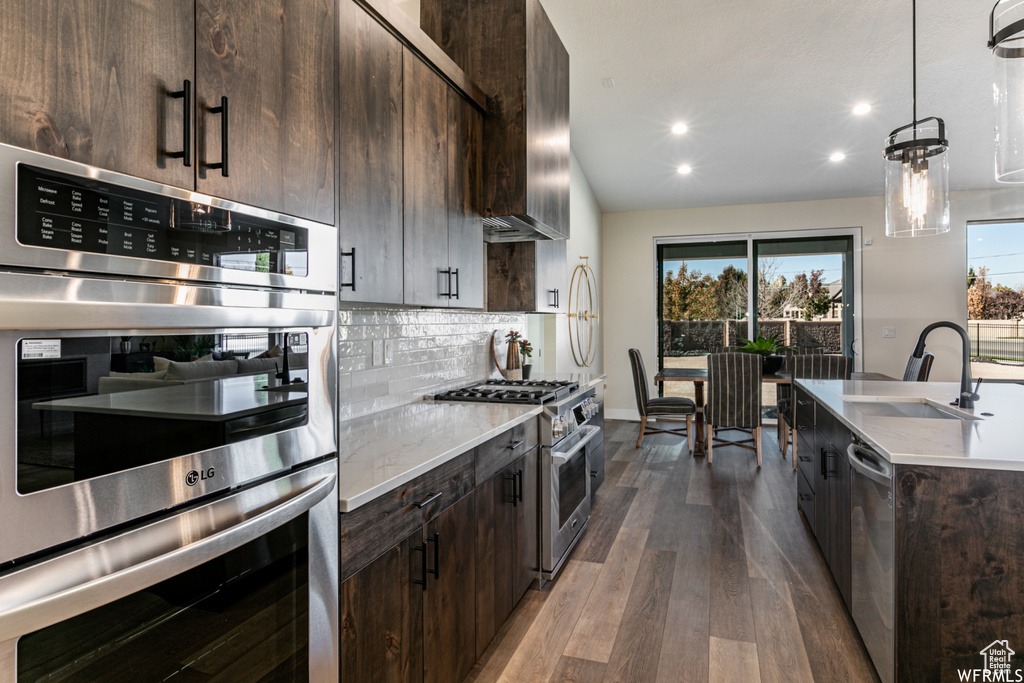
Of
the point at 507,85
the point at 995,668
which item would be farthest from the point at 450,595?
the point at 507,85

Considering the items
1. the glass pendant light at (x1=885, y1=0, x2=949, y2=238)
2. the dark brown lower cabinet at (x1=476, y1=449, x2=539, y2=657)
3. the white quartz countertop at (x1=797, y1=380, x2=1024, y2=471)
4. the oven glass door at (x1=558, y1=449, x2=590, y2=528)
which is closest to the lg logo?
the dark brown lower cabinet at (x1=476, y1=449, x2=539, y2=657)

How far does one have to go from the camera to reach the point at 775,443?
591 cm

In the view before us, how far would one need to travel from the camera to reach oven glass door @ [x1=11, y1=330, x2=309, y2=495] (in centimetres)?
74

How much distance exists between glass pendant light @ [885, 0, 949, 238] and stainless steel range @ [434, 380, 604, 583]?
185 cm

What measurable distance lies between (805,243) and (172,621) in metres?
7.26

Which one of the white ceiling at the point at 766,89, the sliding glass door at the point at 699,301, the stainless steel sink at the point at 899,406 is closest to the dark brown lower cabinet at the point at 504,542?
the stainless steel sink at the point at 899,406

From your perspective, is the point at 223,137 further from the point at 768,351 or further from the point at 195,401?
the point at 768,351

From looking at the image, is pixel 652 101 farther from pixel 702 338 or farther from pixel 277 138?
pixel 277 138

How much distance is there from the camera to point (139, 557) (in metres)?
0.86

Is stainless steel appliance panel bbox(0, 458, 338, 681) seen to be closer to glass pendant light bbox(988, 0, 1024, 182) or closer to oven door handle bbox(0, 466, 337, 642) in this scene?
oven door handle bbox(0, 466, 337, 642)

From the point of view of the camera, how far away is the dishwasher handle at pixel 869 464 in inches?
66.8

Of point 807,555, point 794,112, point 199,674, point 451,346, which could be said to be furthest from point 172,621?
point 794,112

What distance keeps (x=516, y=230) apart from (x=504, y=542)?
5.62 feet

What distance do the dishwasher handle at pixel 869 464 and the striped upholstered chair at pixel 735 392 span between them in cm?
295
